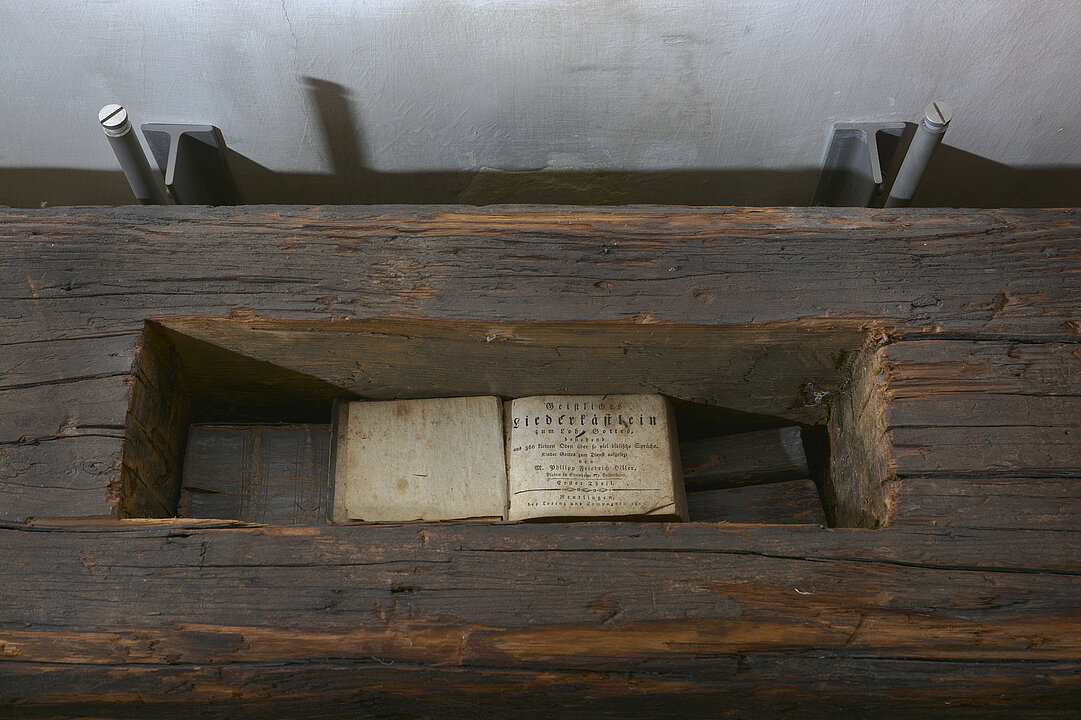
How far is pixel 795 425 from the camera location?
1873 millimetres

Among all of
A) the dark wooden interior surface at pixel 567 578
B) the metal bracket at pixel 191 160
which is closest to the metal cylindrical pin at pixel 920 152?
the dark wooden interior surface at pixel 567 578

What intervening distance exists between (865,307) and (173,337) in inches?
50.2

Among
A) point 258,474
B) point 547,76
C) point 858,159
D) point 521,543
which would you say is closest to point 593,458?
point 521,543

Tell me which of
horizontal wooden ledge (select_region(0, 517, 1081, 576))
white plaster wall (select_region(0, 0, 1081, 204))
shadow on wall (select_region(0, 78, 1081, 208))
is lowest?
horizontal wooden ledge (select_region(0, 517, 1081, 576))

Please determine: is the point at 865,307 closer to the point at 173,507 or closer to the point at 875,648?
the point at 875,648

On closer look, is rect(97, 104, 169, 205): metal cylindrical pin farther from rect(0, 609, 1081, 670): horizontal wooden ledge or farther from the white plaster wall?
rect(0, 609, 1081, 670): horizontal wooden ledge

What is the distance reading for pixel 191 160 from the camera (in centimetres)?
199

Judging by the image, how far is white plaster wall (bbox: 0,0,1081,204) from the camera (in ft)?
5.86

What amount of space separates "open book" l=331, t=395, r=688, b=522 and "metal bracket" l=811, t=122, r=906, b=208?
69 cm

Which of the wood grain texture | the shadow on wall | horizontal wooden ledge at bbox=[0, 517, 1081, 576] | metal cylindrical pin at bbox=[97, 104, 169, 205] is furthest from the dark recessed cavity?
the shadow on wall

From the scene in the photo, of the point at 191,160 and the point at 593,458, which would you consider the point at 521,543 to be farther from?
the point at 191,160

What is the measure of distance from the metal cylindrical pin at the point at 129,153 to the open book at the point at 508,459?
2.15ft

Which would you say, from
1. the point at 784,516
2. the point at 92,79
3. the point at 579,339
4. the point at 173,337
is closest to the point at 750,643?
the point at 784,516

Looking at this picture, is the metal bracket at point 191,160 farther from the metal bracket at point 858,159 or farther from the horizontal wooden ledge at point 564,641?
the metal bracket at point 858,159
